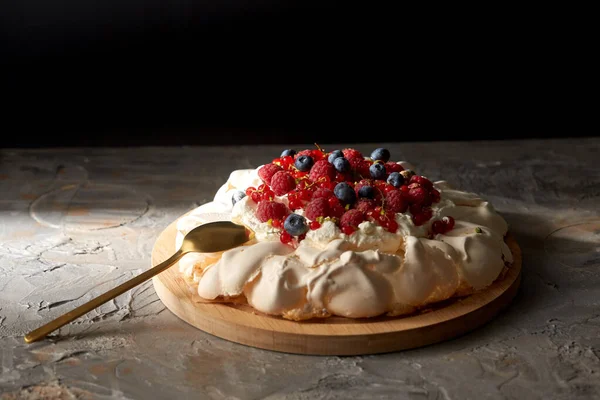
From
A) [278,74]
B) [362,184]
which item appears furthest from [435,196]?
[278,74]

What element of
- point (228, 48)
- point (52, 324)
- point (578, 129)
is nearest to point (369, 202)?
point (52, 324)

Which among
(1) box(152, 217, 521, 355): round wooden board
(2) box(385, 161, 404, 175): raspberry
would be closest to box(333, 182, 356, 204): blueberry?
(2) box(385, 161, 404, 175): raspberry

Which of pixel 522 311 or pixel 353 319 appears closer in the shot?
pixel 353 319

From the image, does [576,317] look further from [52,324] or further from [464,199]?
[52,324]

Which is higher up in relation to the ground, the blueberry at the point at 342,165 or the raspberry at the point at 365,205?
the blueberry at the point at 342,165

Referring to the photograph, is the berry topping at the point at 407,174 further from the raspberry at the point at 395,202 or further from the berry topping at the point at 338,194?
the raspberry at the point at 395,202

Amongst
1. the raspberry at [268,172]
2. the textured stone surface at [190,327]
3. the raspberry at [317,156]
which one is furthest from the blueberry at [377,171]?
the textured stone surface at [190,327]

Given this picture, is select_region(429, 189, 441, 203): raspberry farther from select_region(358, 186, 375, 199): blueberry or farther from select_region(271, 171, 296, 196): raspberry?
select_region(271, 171, 296, 196): raspberry

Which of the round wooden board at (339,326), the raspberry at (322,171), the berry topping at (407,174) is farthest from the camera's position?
the berry topping at (407,174)

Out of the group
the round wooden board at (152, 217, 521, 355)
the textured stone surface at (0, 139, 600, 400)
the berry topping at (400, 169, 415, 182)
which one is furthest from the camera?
the berry topping at (400, 169, 415, 182)
